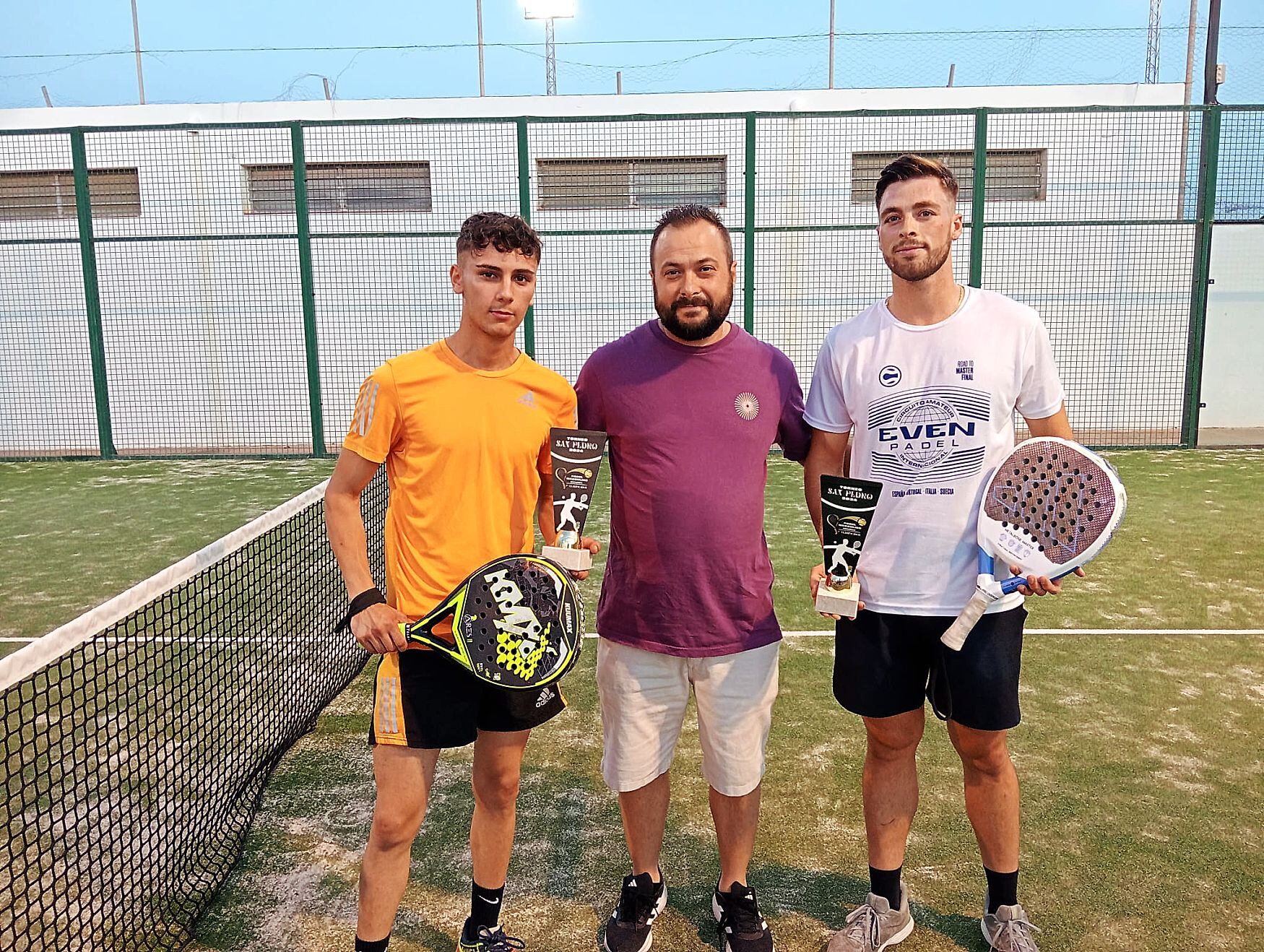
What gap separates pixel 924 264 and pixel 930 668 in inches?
44.1

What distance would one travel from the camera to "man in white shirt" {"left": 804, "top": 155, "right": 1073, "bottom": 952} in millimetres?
2584

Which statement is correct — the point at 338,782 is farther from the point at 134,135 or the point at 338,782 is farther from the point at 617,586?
the point at 134,135

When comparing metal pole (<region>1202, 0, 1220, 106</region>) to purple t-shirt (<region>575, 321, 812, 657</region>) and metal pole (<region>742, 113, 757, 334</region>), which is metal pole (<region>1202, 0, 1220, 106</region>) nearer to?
metal pole (<region>742, 113, 757, 334</region>)

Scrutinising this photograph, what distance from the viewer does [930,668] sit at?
273 cm

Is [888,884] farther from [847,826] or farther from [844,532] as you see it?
[844,532]

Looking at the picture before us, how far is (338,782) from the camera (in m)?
3.80

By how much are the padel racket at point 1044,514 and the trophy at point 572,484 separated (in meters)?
1.00

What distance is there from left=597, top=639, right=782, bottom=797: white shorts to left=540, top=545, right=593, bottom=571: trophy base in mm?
397

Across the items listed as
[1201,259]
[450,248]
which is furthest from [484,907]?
[1201,259]

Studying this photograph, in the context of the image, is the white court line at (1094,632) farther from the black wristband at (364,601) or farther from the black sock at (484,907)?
the black wristband at (364,601)

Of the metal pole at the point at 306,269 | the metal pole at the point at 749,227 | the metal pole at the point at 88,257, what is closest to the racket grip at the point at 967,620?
the metal pole at the point at 749,227

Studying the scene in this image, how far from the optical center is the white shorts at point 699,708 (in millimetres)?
2750

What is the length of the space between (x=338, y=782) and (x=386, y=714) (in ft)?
5.17

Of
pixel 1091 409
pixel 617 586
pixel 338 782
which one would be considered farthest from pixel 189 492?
pixel 1091 409
